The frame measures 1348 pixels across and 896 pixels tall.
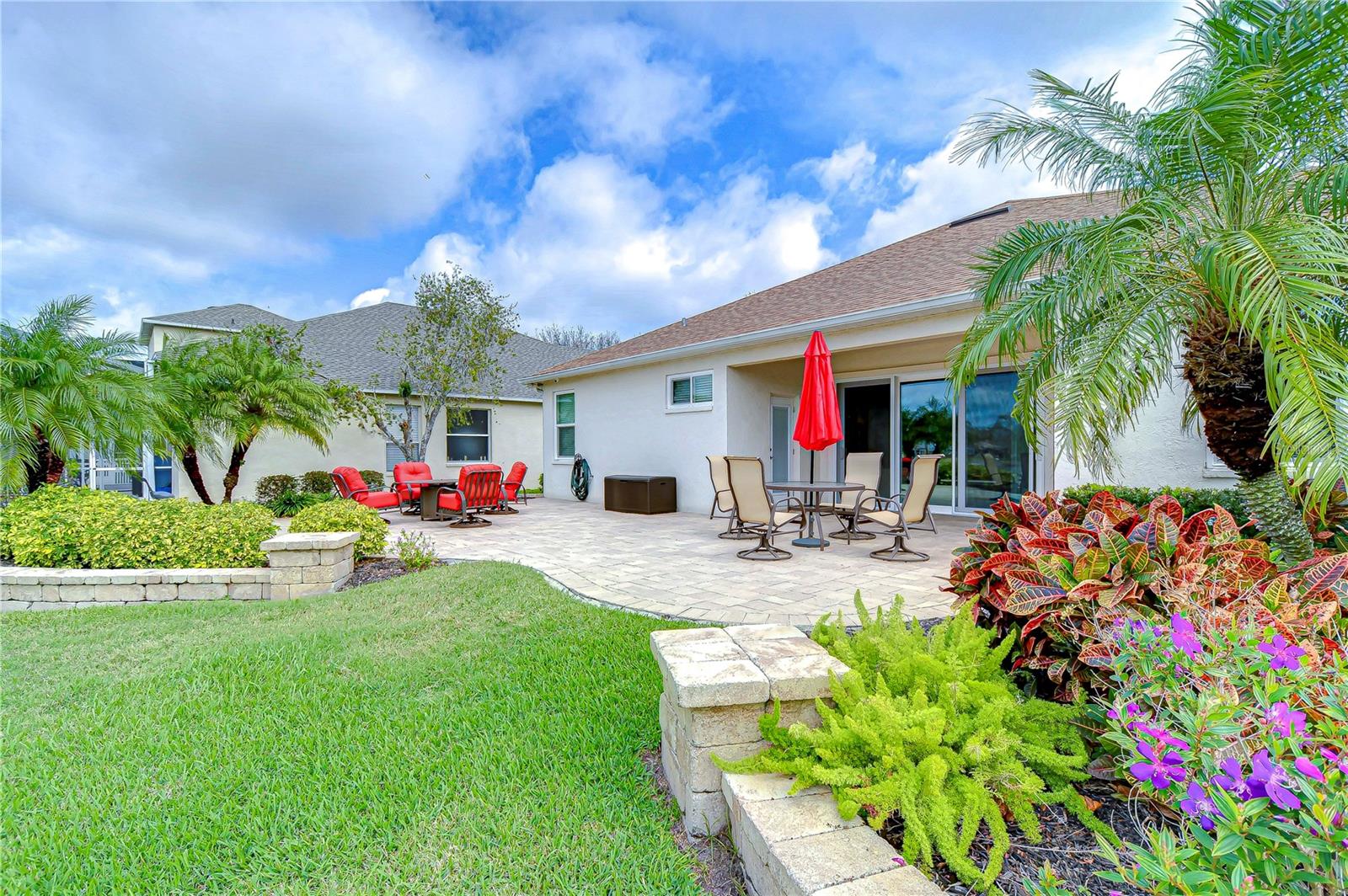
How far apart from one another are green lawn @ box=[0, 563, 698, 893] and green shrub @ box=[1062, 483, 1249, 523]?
4.69 metres

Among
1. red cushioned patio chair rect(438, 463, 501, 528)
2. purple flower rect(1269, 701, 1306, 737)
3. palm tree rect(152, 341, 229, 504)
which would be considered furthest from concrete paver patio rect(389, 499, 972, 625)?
palm tree rect(152, 341, 229, 504)

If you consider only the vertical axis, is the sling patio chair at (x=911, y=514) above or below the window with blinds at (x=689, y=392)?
below

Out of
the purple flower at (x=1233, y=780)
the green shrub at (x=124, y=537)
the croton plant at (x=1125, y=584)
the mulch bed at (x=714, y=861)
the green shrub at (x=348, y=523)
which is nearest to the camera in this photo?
the purple flower at (x=1233, y=780)

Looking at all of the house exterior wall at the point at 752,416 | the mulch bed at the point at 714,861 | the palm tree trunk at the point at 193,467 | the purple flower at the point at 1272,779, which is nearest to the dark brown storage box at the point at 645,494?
the house exterior wall at the point at 752,416

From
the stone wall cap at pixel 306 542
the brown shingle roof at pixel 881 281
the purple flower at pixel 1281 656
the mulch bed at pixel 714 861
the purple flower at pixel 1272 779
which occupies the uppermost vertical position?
the brown shingle roof at pixel 881 281

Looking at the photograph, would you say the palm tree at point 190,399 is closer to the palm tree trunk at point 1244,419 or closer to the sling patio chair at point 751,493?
the sling patio chair at point 751,493

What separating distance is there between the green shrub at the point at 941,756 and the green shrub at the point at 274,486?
15.2 meters

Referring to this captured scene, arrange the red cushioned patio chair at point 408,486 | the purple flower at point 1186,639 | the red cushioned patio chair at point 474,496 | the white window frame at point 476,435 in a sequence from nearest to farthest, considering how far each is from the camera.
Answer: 1. the purple flower at point 1186,639
2. the red cushioned patio chair at point 474,496
3. the red cushioned patio chair at point 408,486
4. the white window frame at point 476,435

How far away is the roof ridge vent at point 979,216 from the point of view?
11.4m

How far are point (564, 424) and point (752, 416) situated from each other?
581 cm

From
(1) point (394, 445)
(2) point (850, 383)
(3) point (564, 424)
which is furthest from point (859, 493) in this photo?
(1) point (394, 445)

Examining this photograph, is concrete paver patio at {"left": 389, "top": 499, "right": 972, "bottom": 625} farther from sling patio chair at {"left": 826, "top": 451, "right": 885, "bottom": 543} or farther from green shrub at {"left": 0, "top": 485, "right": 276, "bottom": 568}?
green shrub at {"left": 0, "top": 485, "right": 276, "bottom": 568}

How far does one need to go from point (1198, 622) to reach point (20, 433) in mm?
9370

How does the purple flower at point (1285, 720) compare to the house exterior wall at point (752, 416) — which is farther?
the house exterior wall at point (752, 416)
